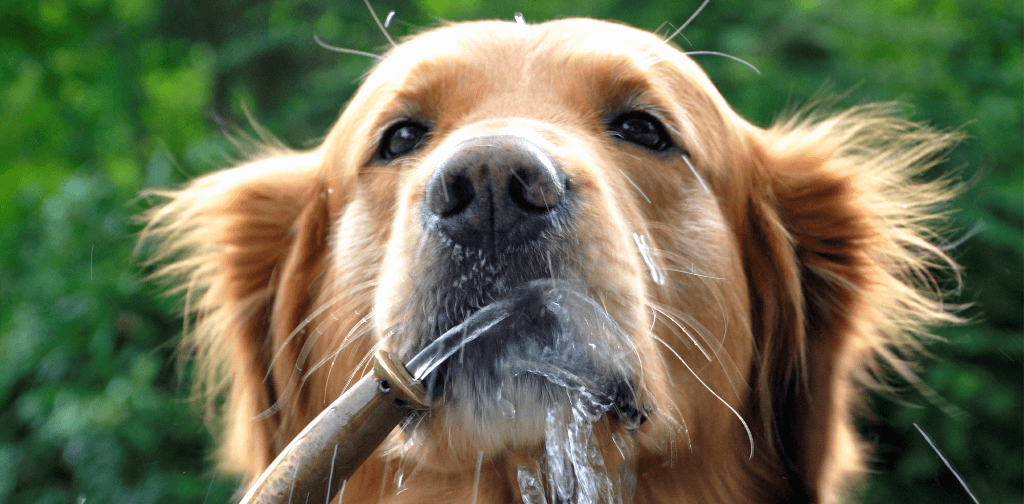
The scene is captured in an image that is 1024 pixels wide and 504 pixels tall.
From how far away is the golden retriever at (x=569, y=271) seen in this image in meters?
1.97

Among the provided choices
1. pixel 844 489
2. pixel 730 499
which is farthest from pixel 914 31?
pixel 730 499

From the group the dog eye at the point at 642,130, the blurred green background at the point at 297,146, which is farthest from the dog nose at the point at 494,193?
the blurred green background at the point at 297,146

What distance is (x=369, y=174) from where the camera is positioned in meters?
2.77

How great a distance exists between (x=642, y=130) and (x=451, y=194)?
0.92 m

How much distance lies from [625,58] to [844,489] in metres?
1.74

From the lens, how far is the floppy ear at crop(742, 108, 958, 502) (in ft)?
9.36

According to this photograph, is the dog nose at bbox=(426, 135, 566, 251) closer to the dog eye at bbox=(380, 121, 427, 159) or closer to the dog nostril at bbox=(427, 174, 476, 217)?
the dog nostril at bbox=(427, 174, 476, 217)

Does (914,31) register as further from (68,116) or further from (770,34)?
(68,116)

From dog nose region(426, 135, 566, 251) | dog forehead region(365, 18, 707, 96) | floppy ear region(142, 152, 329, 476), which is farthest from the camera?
floppy ear region(142, 152, 329, 476)

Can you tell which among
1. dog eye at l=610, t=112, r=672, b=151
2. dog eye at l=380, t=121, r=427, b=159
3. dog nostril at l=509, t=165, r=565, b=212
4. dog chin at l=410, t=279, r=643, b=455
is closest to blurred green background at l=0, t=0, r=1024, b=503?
dog eye at l=380, t=121, r=427, b=159

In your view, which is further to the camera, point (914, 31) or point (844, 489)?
point (914, 31)

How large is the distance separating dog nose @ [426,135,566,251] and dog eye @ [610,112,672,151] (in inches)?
26.1

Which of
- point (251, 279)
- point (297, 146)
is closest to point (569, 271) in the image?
point (251, 279)

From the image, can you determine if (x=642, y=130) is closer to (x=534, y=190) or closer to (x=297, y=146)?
(x=534, y=190)
